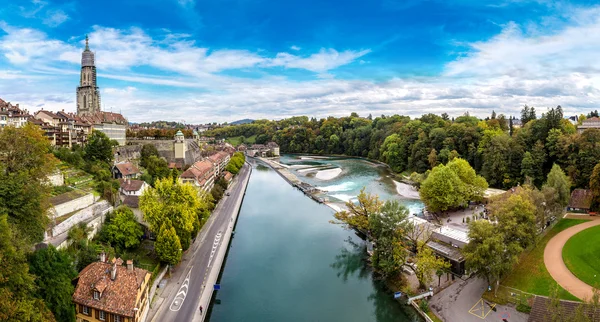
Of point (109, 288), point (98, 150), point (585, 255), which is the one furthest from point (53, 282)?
point (585, 255)

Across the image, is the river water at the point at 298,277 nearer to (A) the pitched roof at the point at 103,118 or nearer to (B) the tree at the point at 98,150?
(B) the tree at the point at 98,150

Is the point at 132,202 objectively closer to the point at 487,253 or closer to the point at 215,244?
the point at 215,244

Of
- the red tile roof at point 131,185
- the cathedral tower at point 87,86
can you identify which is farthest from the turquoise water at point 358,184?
the cathedral tower at point 87,86

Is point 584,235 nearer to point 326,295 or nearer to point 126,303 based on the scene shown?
point 326,295

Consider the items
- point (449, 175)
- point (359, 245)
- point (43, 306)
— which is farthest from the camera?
point (449, 175)

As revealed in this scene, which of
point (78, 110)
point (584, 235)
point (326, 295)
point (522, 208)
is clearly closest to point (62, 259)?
point (326, 295)

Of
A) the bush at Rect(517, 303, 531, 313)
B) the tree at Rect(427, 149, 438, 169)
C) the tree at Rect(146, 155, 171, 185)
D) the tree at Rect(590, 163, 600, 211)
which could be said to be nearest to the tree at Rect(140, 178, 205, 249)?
the tree at Rect(146, 155, 171, 185)

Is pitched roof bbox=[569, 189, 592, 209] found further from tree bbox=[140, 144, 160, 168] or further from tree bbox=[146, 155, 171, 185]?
tree bbox=[140, 144, 160, 168]
